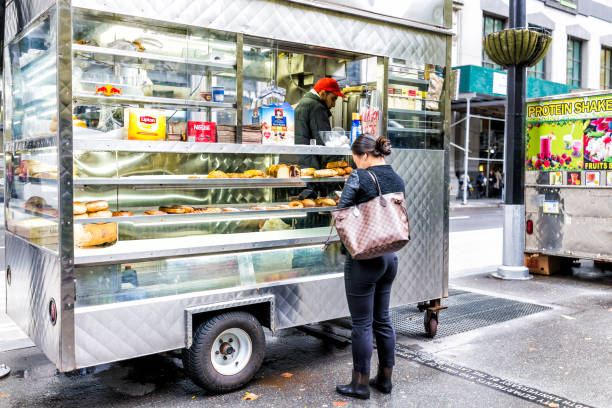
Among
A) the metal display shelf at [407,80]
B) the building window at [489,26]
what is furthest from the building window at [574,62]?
the metal display shelf at [407,80]

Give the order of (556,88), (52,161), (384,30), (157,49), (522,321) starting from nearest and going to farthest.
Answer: (52,161)
(157,49)
(384,30)
(522,321)
(556,88)

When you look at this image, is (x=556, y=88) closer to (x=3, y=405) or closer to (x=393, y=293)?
(x=393, y=293)

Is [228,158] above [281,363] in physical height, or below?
above

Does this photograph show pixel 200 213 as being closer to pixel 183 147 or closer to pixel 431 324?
pixel 183 147

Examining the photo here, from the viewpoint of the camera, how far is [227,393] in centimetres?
446

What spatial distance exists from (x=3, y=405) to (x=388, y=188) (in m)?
3.20

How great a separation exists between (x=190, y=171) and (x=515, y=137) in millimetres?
5470

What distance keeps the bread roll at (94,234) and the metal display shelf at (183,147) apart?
67 centimetres

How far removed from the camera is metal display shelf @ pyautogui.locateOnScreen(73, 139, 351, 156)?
403cm

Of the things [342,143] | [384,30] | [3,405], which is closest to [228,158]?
[342,143]

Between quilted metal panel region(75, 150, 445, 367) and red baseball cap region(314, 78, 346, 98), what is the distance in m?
1.06

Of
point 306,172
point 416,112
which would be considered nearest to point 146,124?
point 306,172

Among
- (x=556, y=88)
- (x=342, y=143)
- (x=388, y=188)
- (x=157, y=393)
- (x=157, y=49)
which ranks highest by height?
(x=556, y=88)

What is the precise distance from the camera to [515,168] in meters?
8.91
